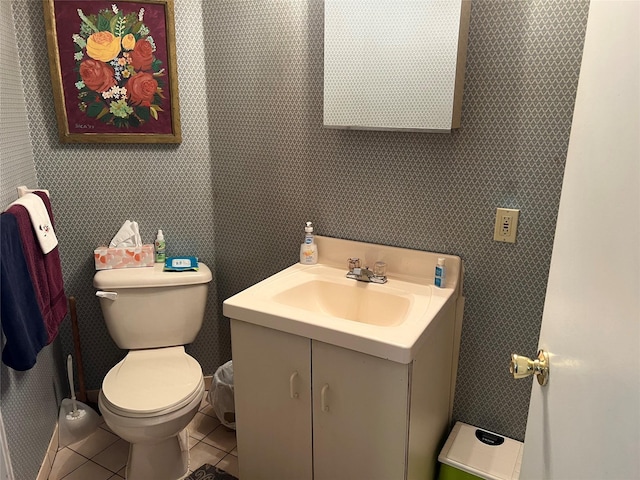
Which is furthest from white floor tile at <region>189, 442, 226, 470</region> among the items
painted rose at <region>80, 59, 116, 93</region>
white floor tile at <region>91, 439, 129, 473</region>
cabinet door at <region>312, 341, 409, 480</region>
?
painted rose at <region>80, 59, 116, 93</region>

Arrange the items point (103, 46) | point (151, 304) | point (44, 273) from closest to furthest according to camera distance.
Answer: point (44, 273) → point (103, 46) → point (151, 304)

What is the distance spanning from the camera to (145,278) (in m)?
2.06

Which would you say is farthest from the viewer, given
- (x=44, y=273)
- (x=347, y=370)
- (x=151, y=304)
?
(x=151, y=304)

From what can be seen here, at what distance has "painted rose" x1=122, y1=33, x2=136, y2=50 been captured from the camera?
2004mm

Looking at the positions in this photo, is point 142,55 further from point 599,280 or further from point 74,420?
point 599,280

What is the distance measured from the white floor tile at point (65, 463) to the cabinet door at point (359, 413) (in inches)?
44.0

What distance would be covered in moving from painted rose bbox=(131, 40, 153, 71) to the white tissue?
661 mm

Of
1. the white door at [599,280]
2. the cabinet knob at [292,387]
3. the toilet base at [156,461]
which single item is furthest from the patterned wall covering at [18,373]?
the white door at [599,280]

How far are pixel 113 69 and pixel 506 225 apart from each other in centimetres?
163

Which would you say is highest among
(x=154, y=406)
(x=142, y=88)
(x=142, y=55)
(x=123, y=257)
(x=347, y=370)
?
(x=142, y=55)

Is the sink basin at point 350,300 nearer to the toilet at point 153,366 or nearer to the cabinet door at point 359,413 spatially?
the cabinet door at point 359,413

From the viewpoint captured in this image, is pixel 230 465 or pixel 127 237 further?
pixel 127 237

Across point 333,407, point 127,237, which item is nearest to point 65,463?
point 127,237

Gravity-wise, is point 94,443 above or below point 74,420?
below
